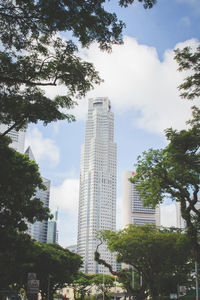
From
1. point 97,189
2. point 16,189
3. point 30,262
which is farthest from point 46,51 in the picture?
point 97,189


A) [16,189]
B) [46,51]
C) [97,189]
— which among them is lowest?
[16,189]

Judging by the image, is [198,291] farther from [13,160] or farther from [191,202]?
[13,160]

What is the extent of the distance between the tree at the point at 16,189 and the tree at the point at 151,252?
15.8m

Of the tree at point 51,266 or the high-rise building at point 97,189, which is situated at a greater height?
the high-rise building at point 97,189

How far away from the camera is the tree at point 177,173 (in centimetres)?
1528

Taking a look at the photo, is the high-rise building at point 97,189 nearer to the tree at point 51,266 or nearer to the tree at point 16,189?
the tree at point 51,266

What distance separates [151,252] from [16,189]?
828 inches

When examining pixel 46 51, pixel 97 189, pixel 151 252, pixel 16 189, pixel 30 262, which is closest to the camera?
pixel 46 51

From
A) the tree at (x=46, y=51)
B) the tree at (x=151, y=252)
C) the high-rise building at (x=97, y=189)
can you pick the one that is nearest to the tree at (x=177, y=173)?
the tree at (x=46, y=51)

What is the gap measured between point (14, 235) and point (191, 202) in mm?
10747

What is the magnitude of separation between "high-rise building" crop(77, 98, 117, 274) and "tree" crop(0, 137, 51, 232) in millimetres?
165573

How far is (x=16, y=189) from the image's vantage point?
15.6 meters

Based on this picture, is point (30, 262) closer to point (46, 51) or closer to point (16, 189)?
point (16, 189)

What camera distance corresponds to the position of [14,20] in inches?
371
